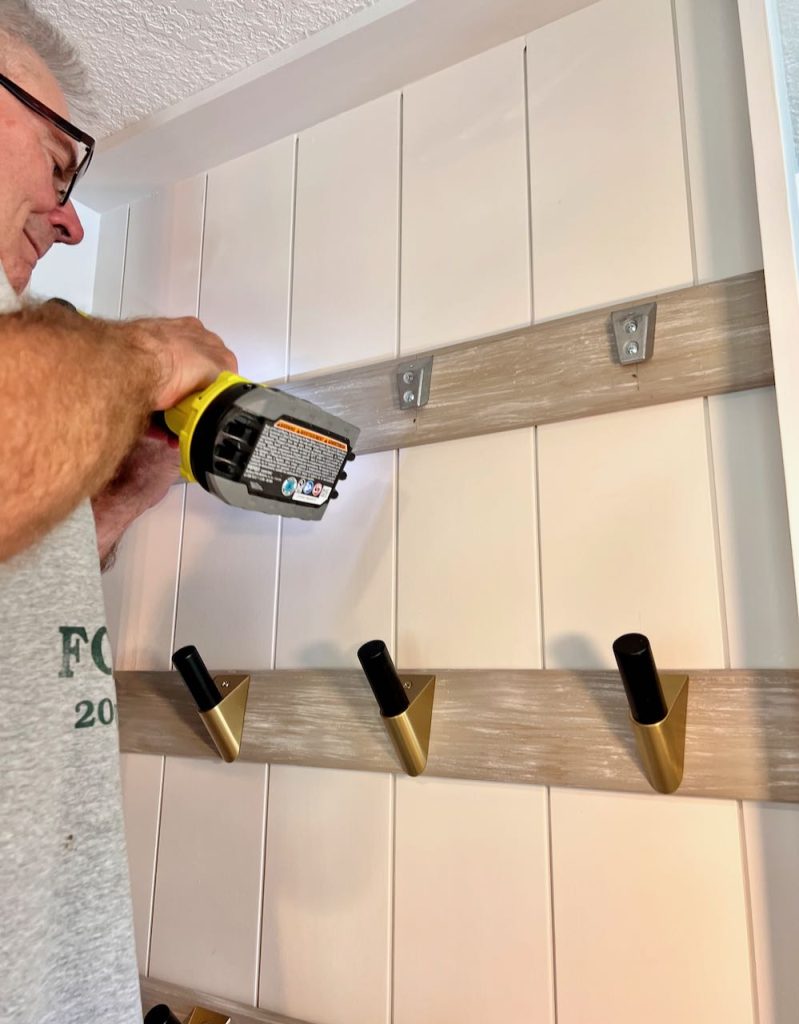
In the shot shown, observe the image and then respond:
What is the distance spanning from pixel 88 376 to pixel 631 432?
54 cm

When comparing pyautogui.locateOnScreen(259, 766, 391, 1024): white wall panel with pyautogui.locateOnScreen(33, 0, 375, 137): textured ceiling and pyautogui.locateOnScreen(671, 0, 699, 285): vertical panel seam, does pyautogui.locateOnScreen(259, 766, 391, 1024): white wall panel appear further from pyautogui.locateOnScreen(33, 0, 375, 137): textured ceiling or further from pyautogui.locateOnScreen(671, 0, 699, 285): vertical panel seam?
pyautogui.locateOnScreen(33, 0, 375, 137): textured ceiling

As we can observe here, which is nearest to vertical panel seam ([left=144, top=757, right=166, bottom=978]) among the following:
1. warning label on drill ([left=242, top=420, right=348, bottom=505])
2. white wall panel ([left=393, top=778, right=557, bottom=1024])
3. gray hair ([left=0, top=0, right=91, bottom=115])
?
white wall panel ([left=393, top=778, right=557, bottom=1024])

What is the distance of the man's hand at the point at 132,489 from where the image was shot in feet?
3.05

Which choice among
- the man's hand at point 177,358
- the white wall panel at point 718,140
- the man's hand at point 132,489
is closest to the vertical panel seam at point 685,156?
the white wall panel at point 718,140

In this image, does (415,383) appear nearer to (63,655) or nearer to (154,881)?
(63,655)

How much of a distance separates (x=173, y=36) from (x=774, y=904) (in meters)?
1.23

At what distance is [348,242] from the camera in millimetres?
1065

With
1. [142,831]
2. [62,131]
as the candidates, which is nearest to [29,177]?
[62,131]

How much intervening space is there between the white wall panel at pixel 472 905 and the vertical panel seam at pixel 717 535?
0.24 m

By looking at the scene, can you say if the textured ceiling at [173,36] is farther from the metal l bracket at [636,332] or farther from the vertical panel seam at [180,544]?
the metal l bracket at [636,332]

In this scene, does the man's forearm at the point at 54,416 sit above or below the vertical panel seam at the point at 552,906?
above

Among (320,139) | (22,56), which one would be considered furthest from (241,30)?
(22,56)

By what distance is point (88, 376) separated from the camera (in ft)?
1.78

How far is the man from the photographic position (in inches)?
20.0
